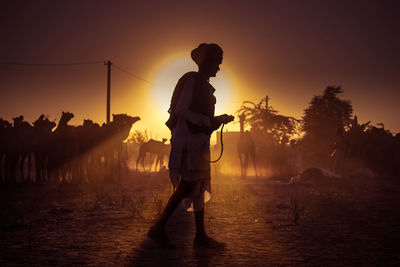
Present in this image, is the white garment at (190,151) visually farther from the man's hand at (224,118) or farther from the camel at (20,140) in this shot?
the camel at (20,140)

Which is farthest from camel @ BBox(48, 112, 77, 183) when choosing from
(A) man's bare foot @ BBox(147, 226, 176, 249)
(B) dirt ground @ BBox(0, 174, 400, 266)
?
(A) man's bare foot @ BBox(147, 226, 176, 249)

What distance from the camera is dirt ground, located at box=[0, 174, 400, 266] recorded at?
400 centimetres

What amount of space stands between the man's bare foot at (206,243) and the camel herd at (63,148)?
1031 cm

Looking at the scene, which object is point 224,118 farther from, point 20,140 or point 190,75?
point 20,140

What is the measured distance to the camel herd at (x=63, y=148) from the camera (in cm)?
1360

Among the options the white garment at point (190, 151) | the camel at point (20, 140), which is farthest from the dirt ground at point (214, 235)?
the camel at point (20, 140)

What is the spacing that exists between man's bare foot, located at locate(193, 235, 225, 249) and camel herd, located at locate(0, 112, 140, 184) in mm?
10310

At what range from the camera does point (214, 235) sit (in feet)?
17.4

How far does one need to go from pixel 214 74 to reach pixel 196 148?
953 mm

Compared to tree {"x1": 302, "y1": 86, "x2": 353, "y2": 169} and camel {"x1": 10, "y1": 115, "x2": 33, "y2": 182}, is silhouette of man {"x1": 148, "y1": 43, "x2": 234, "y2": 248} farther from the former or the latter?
tree {"x1": 302, "y1": 86, "x2": 353, "y2": 169}

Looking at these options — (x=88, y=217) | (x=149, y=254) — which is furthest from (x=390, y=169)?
(x=149, y=254)

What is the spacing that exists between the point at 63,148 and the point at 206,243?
11146 mm

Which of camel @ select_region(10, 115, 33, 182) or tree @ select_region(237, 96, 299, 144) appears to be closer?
camel @ select_region(10, 115, 33, 182)

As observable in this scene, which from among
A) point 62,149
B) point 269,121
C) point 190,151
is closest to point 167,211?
point 190,151
